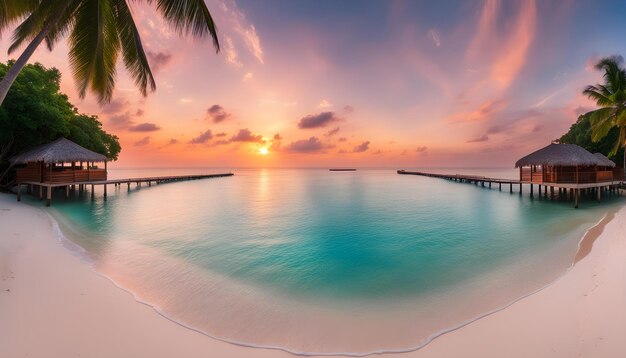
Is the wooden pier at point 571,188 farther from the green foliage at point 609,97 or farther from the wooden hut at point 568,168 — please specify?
the green foliage at point 609,97

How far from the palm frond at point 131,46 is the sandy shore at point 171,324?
5210mm

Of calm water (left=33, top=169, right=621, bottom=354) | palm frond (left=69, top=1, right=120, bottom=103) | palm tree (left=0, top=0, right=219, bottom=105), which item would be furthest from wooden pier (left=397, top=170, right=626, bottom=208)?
palm frond (left=69, top=1, right=120, bottom=103)

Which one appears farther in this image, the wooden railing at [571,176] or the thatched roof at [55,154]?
the wooden railing at [571,176]

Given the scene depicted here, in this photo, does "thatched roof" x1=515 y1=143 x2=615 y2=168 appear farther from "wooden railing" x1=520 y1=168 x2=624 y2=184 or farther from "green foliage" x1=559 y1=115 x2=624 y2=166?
"green foliage" x1=559 y1=115 x2=624 y2=166

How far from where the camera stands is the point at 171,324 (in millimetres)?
4305

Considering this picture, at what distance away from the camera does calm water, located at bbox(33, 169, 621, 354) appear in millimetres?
4555

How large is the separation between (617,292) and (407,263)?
13.8 ft

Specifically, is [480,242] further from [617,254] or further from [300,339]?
[300,339]

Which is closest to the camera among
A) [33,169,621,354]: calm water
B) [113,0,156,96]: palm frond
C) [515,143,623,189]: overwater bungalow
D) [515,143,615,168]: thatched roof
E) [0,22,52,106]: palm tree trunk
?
[33,169,621,354]: calm water

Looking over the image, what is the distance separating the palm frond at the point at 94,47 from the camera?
6.46 meters

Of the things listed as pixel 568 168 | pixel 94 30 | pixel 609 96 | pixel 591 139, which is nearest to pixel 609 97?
pixel 609 96

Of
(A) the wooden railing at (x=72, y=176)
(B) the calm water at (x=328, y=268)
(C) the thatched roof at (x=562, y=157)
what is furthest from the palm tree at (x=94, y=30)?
(C) the thatched roof at (x=562, y=157)

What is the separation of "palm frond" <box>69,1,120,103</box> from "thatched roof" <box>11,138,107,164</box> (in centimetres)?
1071

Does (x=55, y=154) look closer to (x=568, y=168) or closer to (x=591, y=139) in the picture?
(x=568, y=168)
